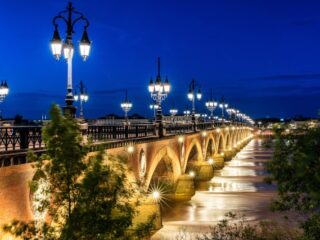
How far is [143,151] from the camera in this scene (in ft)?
94.5

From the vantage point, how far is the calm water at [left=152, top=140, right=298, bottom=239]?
1261 inches

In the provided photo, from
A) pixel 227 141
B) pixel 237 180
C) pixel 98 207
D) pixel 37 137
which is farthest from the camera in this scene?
pixel 227 141

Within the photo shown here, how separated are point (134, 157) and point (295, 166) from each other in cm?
1853

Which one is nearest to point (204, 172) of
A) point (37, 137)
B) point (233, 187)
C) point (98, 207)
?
point (233, 187)

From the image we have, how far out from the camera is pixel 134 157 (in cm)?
2670

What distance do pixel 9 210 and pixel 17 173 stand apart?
101 centimetres

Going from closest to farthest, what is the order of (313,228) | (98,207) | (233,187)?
1. (313,228)
2. (98,207)
3. (233,187)

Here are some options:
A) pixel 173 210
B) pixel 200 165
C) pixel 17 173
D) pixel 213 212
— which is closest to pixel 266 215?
pixel 213 212

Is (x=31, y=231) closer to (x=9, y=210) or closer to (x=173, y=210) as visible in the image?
(x=9, y=210)

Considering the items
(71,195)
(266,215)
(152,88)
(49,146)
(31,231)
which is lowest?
(266,215)

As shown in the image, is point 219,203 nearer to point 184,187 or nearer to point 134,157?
point 184,187

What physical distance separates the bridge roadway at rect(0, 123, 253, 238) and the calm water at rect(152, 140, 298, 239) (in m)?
2.13

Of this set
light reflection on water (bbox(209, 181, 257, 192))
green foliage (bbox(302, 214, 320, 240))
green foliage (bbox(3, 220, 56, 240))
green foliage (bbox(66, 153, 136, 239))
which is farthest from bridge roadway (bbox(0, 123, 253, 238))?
green foliage (bbox(302, 214, 320, 240))

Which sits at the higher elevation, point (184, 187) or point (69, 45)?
point (69, 45)
